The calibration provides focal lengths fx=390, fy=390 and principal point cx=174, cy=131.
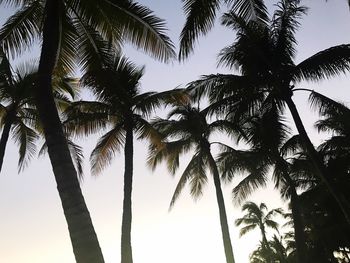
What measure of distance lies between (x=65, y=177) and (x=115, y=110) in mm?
9821

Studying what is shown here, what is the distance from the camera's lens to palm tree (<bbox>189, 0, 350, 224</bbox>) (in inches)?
552

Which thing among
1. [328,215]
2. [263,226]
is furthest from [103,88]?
[263,226]

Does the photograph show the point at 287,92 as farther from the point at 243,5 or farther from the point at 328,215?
the point at 328,215

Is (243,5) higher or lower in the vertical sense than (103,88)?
lower

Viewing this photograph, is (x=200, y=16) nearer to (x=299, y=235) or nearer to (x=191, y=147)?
(x=191, y=147)

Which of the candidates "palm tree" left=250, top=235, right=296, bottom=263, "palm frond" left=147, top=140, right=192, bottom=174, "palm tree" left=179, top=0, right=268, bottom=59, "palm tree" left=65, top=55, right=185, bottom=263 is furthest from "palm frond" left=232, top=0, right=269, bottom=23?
"palm tree" left=250, top=235, right=296, bottom=263

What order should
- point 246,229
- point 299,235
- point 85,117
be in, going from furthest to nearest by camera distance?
1. point 246,229
2. point 299,235
3. point 85,117

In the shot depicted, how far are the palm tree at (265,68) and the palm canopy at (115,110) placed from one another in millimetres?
2216

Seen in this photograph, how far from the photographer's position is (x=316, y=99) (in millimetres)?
14523

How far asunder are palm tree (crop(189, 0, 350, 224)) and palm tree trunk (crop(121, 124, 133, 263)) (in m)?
3.53

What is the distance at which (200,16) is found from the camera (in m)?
10.3

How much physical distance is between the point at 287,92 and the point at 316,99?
122cm

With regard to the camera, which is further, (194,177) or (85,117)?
(194,177)

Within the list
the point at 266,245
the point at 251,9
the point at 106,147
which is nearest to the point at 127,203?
the point at 106,147
